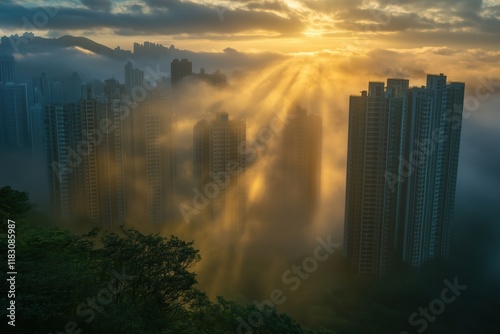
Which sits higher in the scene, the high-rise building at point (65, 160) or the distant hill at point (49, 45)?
the distant hill at point (49, 45)

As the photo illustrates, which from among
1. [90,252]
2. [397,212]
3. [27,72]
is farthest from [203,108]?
[90,252]

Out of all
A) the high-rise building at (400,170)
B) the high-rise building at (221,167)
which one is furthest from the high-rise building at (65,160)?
the high-rise building at (400,170)

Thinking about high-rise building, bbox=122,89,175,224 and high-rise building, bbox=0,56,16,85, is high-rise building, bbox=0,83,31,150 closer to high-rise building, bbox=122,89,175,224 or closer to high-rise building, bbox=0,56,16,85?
high-rise building, bbox=0,56,16,85

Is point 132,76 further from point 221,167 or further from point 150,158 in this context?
point 221,167

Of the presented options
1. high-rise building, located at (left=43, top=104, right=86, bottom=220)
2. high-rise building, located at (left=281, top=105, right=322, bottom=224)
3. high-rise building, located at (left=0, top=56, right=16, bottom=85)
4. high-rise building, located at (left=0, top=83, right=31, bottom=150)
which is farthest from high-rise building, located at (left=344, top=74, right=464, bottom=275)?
high-rise building, located at (left=0, top=56, right=16, bottom=85)

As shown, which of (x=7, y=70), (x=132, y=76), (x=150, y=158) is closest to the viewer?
(x=150, y=158)

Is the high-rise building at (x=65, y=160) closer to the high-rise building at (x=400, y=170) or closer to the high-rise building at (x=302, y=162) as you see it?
the high-rise building at (x=302, y=162)

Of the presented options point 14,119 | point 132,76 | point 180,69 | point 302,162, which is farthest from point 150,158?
point 14,119
